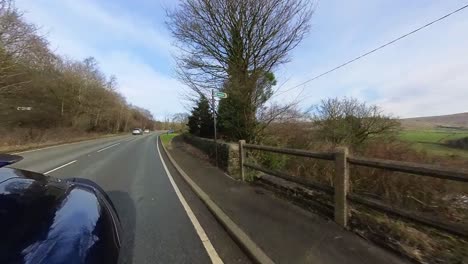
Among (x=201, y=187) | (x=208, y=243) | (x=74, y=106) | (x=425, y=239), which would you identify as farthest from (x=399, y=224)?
(x=74, y=106)

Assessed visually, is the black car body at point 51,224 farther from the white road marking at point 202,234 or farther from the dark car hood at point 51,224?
the white road marking at point 202,234

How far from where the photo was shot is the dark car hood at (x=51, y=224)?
2.13m

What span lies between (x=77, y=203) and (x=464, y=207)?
6340 mm

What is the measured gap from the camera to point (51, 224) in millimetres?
2525

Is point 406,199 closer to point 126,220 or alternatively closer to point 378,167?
point 378,167

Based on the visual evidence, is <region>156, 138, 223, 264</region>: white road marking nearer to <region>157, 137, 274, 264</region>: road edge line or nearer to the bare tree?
<region>157, 137, 274, 264</region>: road edge line

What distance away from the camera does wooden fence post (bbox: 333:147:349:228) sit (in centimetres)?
515

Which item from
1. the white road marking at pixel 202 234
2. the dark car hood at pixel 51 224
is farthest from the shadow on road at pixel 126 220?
the dark car hood at pixel 51 224

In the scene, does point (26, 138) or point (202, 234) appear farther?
point (26, 138)

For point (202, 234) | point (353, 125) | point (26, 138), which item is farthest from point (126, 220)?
point (26, 138)

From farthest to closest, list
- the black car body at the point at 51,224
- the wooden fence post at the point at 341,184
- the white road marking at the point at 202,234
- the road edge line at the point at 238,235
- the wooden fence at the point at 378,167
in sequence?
1. the wooden fence post at the point at 341,184
2. the white road marking at the point at 202,234
3. the road edge line at the point at 238,235
4. the wooden fence at the point at 378,167
5. the black car body at the point at 51,224

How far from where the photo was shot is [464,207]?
626 centimetres

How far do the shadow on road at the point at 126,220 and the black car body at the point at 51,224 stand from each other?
3.84 ft

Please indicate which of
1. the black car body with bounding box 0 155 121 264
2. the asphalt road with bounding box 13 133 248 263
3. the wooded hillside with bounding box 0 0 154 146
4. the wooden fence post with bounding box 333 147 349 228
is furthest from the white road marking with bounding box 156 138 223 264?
the wooded hillside with bounding box 0 0 154 146
